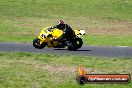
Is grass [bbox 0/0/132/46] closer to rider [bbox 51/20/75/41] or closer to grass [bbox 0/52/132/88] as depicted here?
rider [bbox 51/20/75/41]

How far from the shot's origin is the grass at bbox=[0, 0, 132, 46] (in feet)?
137

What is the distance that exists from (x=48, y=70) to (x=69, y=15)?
129 feet

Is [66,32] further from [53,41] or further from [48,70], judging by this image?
[48,70]

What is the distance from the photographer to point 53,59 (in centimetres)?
1752

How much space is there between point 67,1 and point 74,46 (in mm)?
39228

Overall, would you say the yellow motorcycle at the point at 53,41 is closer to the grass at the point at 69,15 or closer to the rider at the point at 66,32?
the rider at the point at 66,32

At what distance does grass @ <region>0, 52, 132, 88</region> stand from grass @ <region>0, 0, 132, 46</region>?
1924cm

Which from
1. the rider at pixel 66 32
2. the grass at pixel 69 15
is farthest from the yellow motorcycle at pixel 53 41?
the grass at pixel 69 15

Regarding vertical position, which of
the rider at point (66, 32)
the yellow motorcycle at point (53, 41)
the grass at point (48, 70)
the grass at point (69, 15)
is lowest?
the grass at point (69, 15)

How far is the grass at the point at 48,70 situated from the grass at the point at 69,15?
1924cm

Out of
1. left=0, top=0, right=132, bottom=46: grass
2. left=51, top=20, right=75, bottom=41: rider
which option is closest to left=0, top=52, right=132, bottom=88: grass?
left=51, top=20, right=75, bottom=41: rider

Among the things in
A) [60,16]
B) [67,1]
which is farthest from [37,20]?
[67,1]

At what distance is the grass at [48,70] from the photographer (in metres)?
12.0

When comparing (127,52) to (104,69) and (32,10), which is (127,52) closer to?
(104,69)
